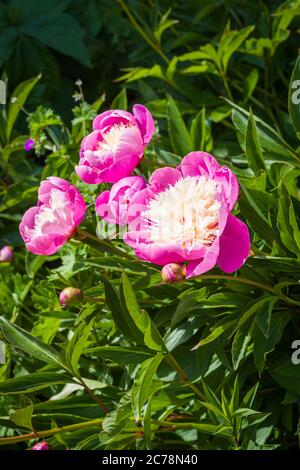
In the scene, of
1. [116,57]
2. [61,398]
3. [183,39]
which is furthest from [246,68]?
[61,398]

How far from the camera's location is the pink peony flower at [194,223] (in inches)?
43.2

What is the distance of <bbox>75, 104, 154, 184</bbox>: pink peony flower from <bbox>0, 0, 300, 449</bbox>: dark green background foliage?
3.3 inches

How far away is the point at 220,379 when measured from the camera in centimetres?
145

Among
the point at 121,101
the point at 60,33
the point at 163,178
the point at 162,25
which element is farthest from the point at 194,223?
the point at 60,33

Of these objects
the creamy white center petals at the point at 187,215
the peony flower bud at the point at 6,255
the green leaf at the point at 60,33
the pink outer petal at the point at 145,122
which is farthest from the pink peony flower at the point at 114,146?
the green leaf at the point at 60,33

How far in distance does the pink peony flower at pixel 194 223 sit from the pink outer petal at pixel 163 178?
0.05 feet

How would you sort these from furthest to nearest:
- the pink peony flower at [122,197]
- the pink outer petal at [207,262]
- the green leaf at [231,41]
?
the green leaf at [231,41] → the pink peony flower at [122,197] → the pink outer petal at [207,262]

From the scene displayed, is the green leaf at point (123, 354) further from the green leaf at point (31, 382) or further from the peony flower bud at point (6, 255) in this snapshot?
the peony flower bud at point (6, 255)

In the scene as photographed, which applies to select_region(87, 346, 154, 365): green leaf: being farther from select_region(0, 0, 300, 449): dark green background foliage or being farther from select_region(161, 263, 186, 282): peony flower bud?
select_region(161, 263, 186, 282): peony flower bud

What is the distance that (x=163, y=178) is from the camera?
1214mm

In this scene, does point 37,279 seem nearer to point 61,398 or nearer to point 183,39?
point 61,398

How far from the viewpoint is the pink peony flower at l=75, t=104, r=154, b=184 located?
1244 millimetres

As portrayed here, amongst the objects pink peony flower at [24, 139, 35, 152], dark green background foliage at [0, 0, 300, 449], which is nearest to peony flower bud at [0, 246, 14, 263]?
dark green background foliage at [0, 0, 300, 449]

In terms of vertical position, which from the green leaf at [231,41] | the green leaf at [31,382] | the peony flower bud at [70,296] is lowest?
the green leaf at [31,382]
